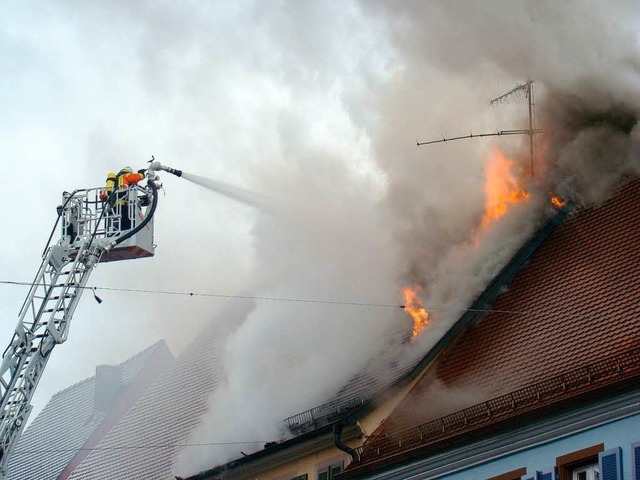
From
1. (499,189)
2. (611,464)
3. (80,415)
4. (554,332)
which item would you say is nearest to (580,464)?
(611,464)

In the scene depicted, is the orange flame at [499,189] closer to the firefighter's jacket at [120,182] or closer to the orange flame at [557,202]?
the orange flame at [557,202]

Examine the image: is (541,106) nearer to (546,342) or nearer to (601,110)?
(601,110)

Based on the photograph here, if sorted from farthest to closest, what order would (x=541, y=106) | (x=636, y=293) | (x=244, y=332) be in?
1. (x=244, y=332)
2. (x=541, y=106)
3. (x=636, y=293)

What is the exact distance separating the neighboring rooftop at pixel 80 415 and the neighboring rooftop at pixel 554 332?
17.1 m

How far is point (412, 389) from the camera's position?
40.0m

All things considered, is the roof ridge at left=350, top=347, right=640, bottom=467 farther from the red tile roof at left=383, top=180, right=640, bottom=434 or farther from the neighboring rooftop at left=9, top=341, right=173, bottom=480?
the neighboring rooftop at left=9, top=341, right=173, bottom=480

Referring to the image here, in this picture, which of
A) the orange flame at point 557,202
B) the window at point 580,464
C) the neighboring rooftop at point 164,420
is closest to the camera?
the window at point 580,464

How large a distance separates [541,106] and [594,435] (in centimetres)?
1364

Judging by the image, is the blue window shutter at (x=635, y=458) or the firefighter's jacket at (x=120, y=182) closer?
the blue window shutter at (x=635, y=458)

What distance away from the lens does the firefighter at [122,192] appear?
40.7m

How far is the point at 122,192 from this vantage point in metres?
40.9

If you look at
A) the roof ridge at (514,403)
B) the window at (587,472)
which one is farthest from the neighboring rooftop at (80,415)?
the window at (587,472)

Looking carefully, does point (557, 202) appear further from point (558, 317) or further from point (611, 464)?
point (611, 464)

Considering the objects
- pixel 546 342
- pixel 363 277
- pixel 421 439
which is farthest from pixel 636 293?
pixel 363 277
